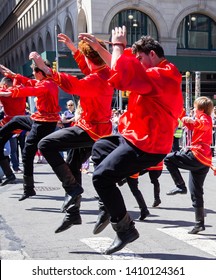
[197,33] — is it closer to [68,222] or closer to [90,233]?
[90,233]

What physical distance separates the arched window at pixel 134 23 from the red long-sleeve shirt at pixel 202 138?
104 ft

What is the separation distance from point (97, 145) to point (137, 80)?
1.05 m

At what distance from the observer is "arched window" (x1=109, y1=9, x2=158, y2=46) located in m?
37.5

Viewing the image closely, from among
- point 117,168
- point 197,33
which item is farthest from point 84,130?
point 197,33

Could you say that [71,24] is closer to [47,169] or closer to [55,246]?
[47,169]

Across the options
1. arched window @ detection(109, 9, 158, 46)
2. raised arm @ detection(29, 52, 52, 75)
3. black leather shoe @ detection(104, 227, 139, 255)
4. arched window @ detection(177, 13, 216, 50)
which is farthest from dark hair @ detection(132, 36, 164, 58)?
arched window @ detection(177, 13, 216, 50)

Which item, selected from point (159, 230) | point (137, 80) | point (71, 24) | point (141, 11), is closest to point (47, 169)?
point (159, 230)

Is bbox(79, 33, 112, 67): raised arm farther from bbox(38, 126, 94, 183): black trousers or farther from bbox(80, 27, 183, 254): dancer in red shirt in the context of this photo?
bbox(38, 126, 94, 183): black trousers

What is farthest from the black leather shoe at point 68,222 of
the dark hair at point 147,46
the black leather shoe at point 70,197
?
the dark hair at point 147,46

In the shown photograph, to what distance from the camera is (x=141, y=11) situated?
124 feet

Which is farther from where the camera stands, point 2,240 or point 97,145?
point 2,240

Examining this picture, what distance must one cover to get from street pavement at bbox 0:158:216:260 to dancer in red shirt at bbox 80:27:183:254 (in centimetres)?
69

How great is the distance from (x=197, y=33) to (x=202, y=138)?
35.7 meters
